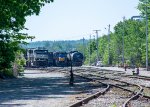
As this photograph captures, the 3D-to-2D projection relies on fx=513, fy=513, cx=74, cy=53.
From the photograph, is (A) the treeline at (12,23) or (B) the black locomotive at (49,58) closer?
(A) the treeline at (12,23)

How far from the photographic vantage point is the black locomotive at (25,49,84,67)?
312 feet

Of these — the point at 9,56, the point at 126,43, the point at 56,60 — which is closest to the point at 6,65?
the point at 9,56

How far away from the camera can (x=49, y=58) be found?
10362 centimetres

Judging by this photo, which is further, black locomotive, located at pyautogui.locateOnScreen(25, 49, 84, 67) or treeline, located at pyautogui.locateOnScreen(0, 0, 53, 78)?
black locomotive, located at pyautogui.locateOnScreen(25, 49, 84, 67)

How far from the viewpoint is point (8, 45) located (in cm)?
3944

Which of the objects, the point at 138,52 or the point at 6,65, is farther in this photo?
the point at 138,52

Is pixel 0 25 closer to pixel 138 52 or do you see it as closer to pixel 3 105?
pixel 3 105

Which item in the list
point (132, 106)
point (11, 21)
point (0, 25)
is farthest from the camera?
point (11, 21)

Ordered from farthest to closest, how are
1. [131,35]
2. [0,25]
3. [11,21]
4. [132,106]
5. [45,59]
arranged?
[131,35], [45,59], [11,21], [0,25], [132,106]

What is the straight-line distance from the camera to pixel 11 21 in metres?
37.8

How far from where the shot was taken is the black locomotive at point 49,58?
9512 cm

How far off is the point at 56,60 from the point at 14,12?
68.8 meters

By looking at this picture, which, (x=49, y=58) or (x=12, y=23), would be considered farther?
(x=49, y=58)

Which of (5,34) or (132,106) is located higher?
(5,34)
